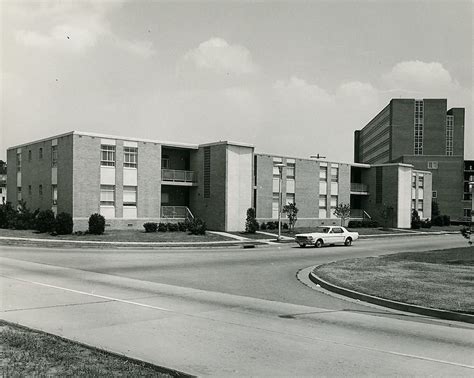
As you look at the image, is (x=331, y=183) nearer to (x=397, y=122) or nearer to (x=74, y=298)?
(x=74, y=298)

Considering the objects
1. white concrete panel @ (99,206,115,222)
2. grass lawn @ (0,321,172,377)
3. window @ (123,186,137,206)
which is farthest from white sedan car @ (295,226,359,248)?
grass lawn @ (0,321,172,377)

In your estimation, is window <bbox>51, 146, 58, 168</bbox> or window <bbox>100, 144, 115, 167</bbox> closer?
window <bbox>100, 144, 115, 167</bbox>

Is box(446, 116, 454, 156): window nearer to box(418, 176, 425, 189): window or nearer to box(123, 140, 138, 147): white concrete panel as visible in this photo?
box(418, 176, 425, 189): window

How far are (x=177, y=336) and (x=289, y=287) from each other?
7.42 m

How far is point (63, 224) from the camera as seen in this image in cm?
3631

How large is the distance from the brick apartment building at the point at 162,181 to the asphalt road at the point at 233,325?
73.9 ft

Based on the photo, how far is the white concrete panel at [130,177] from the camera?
41.2 metres

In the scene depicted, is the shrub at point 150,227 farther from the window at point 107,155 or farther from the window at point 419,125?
the window at point 419,125

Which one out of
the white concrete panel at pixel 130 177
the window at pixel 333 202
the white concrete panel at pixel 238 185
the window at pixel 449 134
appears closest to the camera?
the white concrete panel at pixel 130 177

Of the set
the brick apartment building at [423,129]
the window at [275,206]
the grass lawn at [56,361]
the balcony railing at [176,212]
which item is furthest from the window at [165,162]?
the brick apartment building at [423,129]

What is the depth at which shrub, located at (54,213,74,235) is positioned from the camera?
36250 millimetres

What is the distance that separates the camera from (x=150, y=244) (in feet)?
106

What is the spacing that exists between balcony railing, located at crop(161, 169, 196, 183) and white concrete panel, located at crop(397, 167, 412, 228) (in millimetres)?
27375

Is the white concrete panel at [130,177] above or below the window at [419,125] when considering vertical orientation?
below
